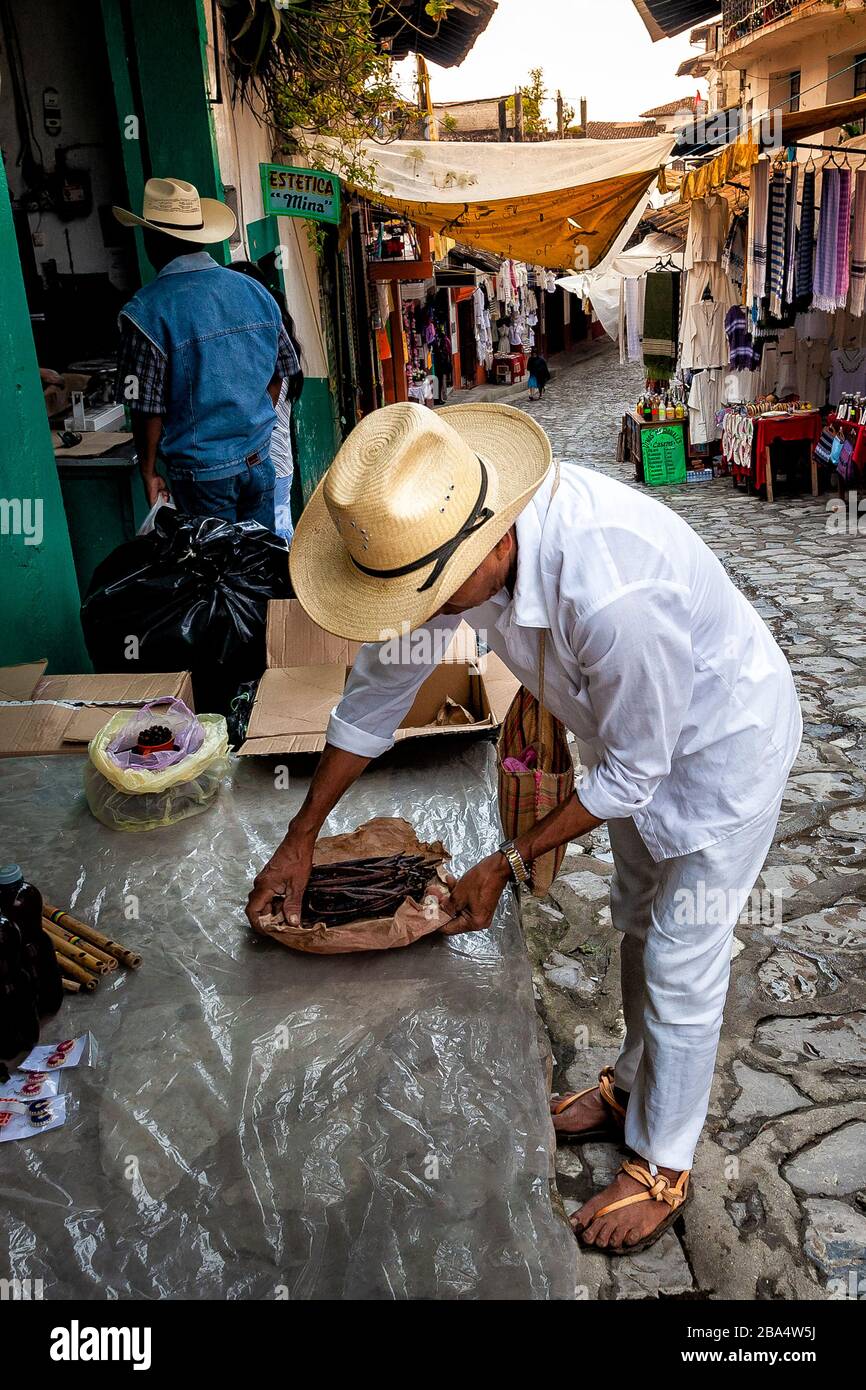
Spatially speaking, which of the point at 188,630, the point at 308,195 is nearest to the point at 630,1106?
the point at 188,630

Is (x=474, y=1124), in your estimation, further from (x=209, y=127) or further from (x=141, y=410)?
(x=209, y=127)

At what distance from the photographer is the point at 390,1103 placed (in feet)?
6.25

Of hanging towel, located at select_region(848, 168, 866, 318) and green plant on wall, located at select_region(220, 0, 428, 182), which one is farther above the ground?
green plant on wall, located at select_region(220, 0, 428, 182)

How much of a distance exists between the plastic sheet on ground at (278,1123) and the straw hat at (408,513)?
2.75 ft

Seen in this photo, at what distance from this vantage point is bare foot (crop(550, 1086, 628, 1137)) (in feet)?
8.80

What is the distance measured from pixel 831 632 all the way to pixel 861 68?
15733 mm

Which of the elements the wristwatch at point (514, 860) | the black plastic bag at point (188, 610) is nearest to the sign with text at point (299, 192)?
the black plastic bag at point (188, 610)

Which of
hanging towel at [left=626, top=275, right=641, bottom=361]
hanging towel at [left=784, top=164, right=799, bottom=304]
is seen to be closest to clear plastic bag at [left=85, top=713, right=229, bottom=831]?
hanging towel at [left=784, top=164, right=799, bottom=304]

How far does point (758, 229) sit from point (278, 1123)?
377 inches

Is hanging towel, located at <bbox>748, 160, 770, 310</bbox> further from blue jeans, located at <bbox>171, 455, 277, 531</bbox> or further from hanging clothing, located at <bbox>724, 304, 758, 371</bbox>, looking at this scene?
blue jeans, located at <bbox>171, 455, 277, 531</bbox>

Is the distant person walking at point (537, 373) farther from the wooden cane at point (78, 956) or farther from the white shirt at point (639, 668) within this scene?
the wooden cane at point (78, 956)

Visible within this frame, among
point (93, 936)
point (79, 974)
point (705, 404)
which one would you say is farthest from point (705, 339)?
point (79, 974)

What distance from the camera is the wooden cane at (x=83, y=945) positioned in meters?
2.25

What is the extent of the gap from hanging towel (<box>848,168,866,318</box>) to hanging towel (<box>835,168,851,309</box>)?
6 centimetres
